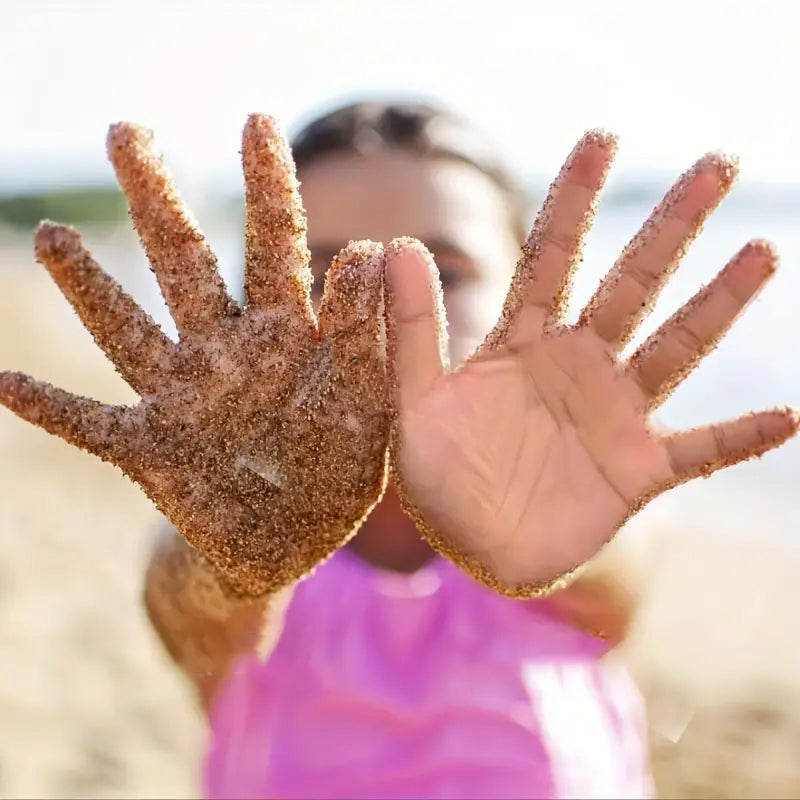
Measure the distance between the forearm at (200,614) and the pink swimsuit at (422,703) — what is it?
0.23 feet

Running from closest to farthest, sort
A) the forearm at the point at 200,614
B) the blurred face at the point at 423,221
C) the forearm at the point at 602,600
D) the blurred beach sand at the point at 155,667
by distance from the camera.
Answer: the forearm at the point at 200,614 < the blurred face at the point at 423,221 < the forearm at the point at 602,600 < the blurred beach sand at the point at 155,667

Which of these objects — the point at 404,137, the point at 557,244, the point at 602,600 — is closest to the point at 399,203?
the point at 404,137

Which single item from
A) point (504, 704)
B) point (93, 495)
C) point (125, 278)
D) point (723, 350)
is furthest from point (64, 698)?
point (125, 278)

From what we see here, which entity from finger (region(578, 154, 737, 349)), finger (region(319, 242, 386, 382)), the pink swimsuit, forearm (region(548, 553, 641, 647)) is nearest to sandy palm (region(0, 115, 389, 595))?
finger (region(319, 242, 386, 382))

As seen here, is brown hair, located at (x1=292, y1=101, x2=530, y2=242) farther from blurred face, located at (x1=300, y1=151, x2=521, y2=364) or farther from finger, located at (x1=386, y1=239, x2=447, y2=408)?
finger, located at (x1=386, y1=239, x2=447, y2=408)

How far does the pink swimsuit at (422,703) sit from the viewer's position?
1.65m

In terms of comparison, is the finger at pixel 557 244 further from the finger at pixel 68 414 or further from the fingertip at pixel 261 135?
the finger at pixel 68 414

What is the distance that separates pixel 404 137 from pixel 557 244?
94 cm

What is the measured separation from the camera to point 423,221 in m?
1.74

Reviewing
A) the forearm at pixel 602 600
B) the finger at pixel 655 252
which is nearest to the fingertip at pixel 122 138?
the finger at pixel 655 252

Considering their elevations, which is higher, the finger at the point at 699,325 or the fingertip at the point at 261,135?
the fingertip at the point at 261,135

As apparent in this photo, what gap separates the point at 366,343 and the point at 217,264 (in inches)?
8.2

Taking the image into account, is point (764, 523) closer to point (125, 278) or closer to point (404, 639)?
point (404, 639)

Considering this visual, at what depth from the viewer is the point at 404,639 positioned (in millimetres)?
1832
